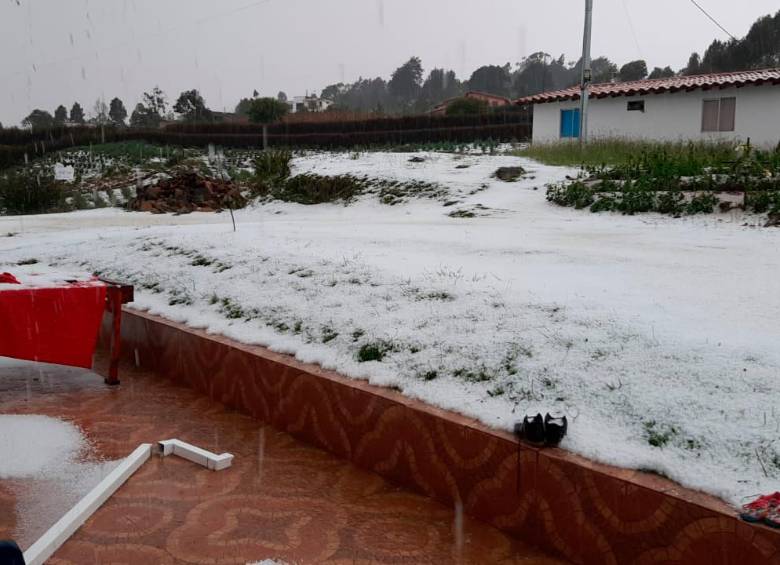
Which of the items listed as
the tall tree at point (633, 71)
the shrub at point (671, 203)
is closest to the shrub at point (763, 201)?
the shrub at point (671, 203)

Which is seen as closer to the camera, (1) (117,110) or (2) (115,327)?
(2) (115,327)

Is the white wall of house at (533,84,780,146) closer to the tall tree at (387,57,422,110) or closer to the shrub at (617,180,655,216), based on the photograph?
the shrub at (617,180,655,216)

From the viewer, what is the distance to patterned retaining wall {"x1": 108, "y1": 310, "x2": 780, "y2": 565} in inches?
→ 76.4

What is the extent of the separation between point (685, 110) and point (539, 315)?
18213 mm

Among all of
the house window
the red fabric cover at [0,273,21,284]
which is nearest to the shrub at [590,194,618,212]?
the red fabric cover at [0,273,21,284]

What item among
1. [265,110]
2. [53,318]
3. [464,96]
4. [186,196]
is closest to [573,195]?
[53,318]

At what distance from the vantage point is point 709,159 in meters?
9.83

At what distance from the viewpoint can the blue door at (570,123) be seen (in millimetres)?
21516

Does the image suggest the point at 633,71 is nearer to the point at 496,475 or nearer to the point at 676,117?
the point at 676,117

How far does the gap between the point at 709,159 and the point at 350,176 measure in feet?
22.8

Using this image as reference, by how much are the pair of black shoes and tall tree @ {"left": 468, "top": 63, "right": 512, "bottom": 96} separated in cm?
7986

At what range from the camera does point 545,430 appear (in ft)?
7.71

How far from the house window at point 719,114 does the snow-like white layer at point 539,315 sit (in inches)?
508

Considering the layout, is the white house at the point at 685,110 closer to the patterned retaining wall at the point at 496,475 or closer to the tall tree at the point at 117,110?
the patterned retaining wall at the point at 496,475
